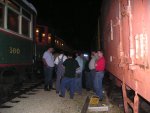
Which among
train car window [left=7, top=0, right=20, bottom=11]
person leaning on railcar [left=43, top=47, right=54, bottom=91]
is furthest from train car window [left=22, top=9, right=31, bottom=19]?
person leaning on railcar [left=43, top=47, right=54, bottom=91]

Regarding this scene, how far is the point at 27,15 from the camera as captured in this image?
11.3 meters

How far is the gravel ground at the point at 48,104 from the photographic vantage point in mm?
8422

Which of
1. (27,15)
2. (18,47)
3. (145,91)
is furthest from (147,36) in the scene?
(27,15)

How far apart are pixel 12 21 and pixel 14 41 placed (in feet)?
1.88

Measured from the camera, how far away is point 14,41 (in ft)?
30.4

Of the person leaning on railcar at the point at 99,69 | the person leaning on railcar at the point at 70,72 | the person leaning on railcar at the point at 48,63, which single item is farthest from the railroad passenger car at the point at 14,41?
the person leaning on railcar at the point at 99,69

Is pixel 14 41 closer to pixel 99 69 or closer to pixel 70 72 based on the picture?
pixel 70 72

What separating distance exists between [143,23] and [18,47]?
20.4ft

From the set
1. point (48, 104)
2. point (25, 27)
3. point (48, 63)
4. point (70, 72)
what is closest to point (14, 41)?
point (25, 27)

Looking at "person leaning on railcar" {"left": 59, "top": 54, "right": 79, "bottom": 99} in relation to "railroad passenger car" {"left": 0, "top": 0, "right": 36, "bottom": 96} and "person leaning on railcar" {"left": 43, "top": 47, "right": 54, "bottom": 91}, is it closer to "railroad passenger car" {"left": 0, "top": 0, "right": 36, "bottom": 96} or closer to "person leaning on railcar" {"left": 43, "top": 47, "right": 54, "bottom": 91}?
"railroad passenger car" {"left": 0, "top": 0, "right": 36, "bottom": 96}

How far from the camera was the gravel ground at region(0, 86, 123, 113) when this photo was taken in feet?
27.6

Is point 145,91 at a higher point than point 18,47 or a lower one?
lower

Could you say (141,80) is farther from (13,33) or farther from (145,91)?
(13,33)

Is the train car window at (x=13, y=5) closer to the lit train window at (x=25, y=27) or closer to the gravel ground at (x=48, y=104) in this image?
the lit train window at (x=25, y=27)
